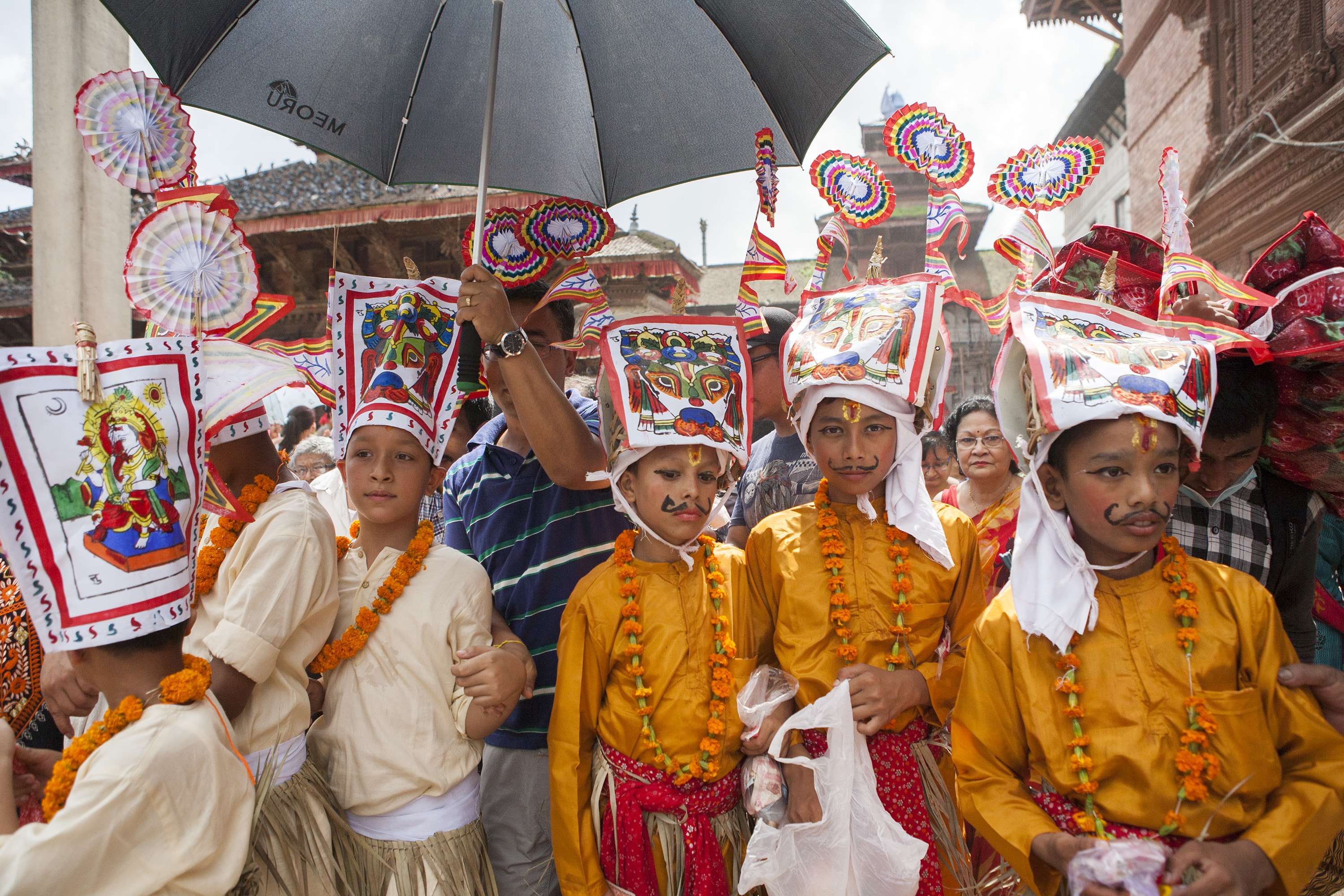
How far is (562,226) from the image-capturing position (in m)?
2.52

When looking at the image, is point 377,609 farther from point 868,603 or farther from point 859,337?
point 859,337

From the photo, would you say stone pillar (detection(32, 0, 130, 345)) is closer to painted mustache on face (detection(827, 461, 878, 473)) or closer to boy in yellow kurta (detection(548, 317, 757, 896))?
boy in yellow kurta (detection(548, 317, 757, 896))

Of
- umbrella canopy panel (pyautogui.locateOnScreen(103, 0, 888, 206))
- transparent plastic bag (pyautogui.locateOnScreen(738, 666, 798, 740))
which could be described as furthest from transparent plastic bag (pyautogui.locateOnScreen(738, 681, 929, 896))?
umbrella canopy panel (pyautogui.locateOnScreen(103, 0, 888, 206))

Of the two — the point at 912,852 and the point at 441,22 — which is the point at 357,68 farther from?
the point at 912,852

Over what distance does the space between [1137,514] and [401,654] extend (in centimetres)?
189

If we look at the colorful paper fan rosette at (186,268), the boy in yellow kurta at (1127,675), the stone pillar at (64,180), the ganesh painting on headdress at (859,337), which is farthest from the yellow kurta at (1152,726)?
the stone pillar at (64,180)

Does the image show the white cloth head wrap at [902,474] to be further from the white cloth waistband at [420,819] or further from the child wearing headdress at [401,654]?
the white cloth waistband at [420,819]

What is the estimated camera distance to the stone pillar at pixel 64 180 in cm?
571

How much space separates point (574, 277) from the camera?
95.6 inches

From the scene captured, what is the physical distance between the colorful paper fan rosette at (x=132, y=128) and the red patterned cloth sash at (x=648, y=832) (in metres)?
2.04

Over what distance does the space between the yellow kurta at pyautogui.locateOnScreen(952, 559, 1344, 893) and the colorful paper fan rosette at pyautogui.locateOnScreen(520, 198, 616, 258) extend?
5.58ft

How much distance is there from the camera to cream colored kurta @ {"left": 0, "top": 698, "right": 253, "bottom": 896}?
1.35 meters

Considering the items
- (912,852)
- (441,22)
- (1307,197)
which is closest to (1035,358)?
(912,852)

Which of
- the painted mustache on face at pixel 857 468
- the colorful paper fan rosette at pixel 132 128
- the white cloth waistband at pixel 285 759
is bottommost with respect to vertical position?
the white cloth waistband at pixel 285 759
